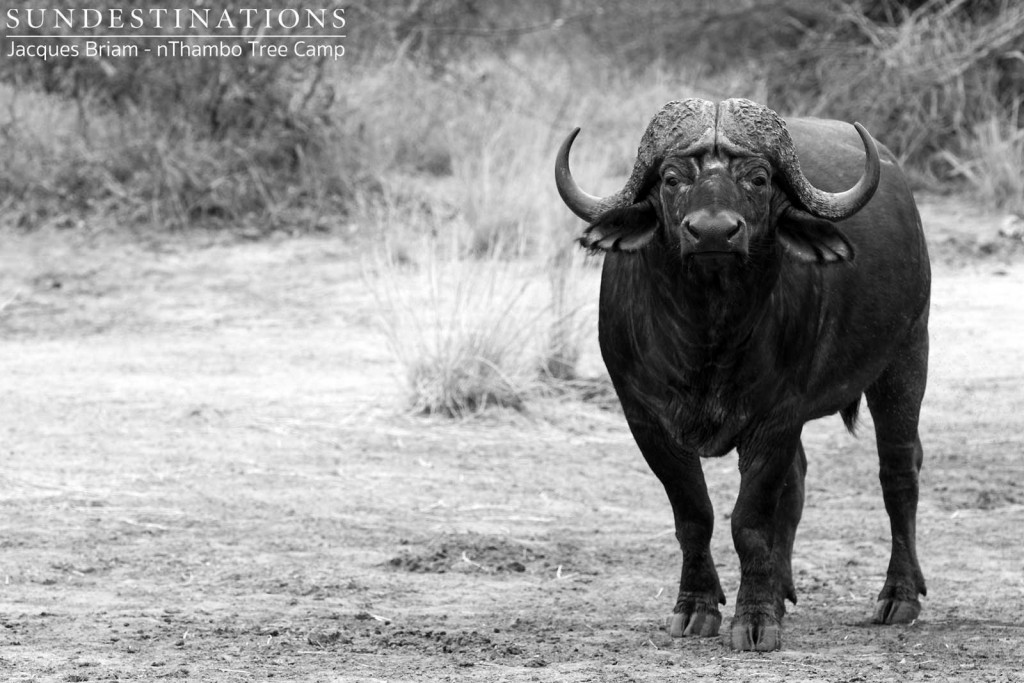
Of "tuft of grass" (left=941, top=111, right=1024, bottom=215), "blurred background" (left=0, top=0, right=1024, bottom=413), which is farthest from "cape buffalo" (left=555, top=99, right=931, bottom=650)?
"tuft of grass" (left=941, top=111, right=1024, bottom=215)

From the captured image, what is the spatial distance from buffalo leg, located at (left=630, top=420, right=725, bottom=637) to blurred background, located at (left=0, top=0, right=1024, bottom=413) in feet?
17.3

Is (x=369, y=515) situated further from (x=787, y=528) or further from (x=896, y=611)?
(x=896, y=611)

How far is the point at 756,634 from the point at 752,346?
85cm

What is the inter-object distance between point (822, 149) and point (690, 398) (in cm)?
113

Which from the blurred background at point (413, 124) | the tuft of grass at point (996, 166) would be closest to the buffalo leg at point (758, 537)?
the blurred background at point (413, 124)

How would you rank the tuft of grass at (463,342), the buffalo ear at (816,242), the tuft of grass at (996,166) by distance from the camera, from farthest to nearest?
the tuft of grass at (996,166) < the tuft of grass at (463,342) < the buffalo ear at (816,242)

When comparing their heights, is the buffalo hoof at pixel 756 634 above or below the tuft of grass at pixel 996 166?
below

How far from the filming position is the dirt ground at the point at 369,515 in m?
4.83

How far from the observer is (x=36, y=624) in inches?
200

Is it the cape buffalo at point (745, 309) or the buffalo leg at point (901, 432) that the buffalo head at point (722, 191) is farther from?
the buffalo leg at point (901, 432)

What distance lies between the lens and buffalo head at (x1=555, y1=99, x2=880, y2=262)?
4.48 metres

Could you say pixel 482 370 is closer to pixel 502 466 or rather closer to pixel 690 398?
pixel 502 466

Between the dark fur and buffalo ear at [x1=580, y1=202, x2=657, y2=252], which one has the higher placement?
buffalo ear at [x1=580, y1=202, x2=657, y2=252]

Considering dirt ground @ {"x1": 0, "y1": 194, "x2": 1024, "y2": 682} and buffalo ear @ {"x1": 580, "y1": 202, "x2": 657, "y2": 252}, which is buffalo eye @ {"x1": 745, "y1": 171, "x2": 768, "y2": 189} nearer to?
buffalo ear @ {"x1": 580, "y1": 202, "x2": 657, "y2": 252}
